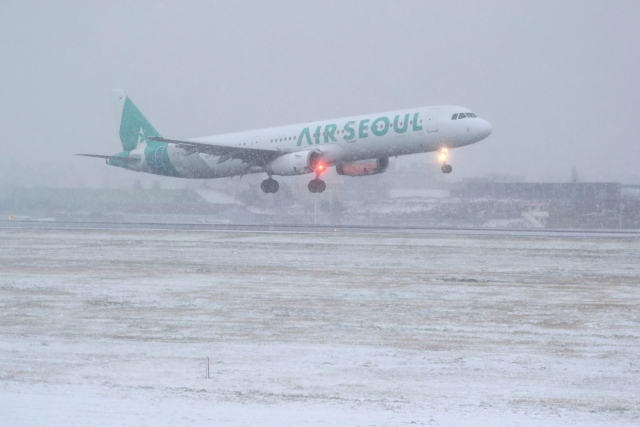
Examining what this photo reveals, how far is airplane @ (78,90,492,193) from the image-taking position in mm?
39594

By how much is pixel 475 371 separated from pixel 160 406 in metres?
4.86

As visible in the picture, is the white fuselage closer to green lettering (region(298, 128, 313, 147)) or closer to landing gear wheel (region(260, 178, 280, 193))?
green lettering (region(298, 128, 313, 147))

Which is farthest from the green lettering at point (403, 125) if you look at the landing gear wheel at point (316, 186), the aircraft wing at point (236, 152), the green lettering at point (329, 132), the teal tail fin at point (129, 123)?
the teal tail fin at point (129, 123)

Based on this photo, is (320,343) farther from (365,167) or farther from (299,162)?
(365,167)

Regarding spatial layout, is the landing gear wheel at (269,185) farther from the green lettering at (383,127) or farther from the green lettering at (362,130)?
the green lettering at (383,127)

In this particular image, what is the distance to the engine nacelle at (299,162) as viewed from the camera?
141 feet

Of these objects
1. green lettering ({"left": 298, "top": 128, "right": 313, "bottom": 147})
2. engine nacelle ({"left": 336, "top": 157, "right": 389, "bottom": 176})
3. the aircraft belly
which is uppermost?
green lettering ({"left": 298, "top": 128, "right": 313, "bottom": 147})

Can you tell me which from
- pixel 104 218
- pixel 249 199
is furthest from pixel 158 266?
pixel 104 218

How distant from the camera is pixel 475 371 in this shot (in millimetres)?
10156

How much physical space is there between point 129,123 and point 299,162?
22.8 m

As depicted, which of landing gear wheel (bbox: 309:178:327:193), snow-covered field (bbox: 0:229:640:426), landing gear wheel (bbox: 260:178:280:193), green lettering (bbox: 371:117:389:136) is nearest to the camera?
snow-covered field (bbox: 0:229:640:426)

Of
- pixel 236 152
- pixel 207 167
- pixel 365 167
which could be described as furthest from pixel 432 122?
pixel 207 167

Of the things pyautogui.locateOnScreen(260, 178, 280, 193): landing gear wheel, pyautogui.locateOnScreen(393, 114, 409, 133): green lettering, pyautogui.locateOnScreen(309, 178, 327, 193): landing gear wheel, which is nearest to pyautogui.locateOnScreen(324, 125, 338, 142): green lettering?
pyautogui.locateOnScreen(309, 178, 327, 193): landing gear wheel

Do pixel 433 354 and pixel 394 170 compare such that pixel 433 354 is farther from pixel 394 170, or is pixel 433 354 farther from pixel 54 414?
pixel 394 170
